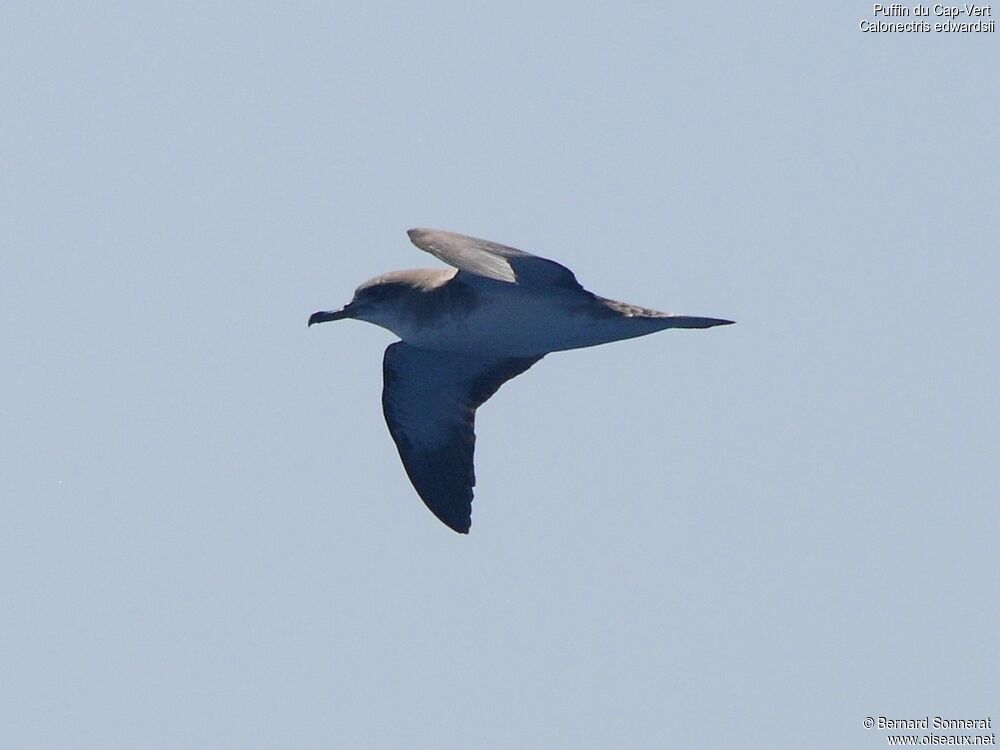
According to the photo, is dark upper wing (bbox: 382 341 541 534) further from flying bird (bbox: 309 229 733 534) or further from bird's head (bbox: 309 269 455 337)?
bird's head (bbox: 309 269 455 337)

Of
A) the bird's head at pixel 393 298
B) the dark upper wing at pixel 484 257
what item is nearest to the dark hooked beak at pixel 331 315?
the bird's head at pixel 393 298

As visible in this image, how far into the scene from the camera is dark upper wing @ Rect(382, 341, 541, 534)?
16.6 metres

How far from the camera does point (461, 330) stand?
611 inches

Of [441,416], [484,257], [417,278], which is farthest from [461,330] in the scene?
[484,257]

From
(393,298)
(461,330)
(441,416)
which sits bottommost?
(441,416)

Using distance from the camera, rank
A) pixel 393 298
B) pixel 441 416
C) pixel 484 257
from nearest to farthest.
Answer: pixel 484 257
pixel 393 298
pixel 441 416

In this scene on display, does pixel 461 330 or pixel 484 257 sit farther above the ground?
pixel 484 257

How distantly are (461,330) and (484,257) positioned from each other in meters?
1.87

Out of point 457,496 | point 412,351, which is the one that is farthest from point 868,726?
point 412,351

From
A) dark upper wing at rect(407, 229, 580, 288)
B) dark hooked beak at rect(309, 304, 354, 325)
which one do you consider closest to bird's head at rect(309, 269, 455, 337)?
dark hooked beak at rect(309, 304, 354, 325)

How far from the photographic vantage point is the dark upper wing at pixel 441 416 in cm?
1661

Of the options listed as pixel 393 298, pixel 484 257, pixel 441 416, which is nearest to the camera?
pixel 484 257

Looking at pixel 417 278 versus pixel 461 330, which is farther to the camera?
pixel 417 278

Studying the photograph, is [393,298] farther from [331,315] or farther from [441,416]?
[441,416]
